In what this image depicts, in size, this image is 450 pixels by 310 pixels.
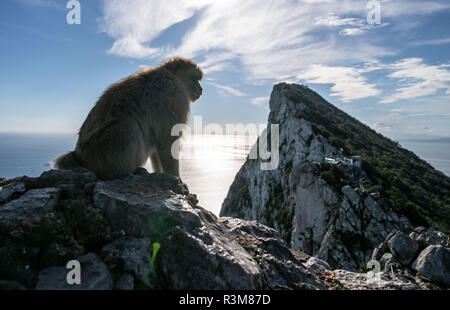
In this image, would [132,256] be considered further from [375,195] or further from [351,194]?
[375,195]

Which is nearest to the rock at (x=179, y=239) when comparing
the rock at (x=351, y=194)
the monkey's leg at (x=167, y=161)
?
the monkey's leg at (x=167, y=161)

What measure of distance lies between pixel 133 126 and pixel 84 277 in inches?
88.0

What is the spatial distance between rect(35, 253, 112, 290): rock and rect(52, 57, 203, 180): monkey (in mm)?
1639

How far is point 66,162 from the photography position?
12.0ft

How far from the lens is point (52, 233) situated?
2104 millimetres

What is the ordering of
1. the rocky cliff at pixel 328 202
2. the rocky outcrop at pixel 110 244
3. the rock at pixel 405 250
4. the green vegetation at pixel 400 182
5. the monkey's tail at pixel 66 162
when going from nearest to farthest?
the rocky outcrop at pixel 110 244, the monkey's tail at pixel 66 162, the rock at pixel 405 250, the rocky cliff at pixel 328 202, the green vegetation at pixel 400 182

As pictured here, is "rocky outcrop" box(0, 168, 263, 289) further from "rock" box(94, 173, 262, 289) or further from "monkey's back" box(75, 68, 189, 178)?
"monkey's back" box(75, 68, 189, 178)

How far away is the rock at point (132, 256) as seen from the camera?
2.11 m

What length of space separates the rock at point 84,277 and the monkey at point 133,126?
1639mm

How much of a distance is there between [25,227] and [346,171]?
2330cm

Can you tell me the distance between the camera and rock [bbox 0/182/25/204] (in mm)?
2586

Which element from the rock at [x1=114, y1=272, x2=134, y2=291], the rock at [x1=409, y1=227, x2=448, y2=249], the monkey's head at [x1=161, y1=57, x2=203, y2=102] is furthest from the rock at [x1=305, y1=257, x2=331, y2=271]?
the monkey's head at [x1=161, y1=57, x2=203, y2=102]

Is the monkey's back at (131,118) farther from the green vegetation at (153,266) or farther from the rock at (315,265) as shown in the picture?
the rock at (315,265)
